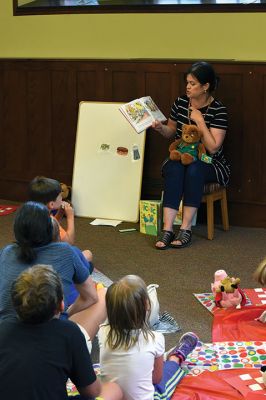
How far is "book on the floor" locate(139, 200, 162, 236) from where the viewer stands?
187 inches

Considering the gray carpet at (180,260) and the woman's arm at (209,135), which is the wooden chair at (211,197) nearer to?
the gray carpet at (180,260)

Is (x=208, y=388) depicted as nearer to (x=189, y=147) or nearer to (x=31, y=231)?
(x=31, y=231)

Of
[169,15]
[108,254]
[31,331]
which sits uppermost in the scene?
[169,15]

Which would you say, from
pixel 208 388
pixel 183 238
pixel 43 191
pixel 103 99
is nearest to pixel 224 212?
pixel 183 238

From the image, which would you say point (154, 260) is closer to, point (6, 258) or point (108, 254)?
point (108, 254)

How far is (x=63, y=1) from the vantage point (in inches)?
211

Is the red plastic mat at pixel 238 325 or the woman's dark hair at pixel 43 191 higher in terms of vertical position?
the woman's dark hair at pixel 43 191

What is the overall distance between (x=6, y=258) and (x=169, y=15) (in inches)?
114

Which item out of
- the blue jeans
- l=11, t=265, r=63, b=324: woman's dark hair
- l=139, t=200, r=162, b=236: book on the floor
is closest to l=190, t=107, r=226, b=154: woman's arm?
the blue jeans

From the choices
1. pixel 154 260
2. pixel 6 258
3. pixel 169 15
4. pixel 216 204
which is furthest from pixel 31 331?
pixel 169 15

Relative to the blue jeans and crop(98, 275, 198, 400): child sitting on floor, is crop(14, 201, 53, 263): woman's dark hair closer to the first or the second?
crop(98, 275, 198, 400): child sitting on floor

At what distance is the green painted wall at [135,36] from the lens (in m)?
4.78

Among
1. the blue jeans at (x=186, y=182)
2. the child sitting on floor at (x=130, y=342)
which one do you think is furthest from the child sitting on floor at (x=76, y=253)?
the blue jeans at (x=186, y=182)

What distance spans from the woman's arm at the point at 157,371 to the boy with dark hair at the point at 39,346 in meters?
0.48
